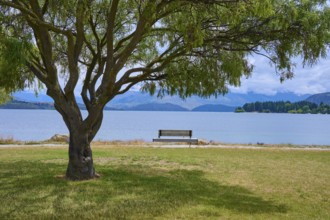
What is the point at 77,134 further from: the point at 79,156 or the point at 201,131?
the point at 201,131

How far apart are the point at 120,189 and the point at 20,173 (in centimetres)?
399

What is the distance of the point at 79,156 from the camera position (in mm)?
11484

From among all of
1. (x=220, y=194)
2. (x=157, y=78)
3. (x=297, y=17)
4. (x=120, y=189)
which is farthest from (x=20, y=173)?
(x=297, y=17)

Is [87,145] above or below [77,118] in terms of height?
below

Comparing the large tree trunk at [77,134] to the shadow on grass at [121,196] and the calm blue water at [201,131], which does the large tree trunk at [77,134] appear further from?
the calm blue water at [201,131]

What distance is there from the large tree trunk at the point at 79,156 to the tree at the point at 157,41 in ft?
0.09

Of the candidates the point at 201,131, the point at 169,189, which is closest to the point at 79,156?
the point at 169,189

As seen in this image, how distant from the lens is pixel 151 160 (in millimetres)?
16469

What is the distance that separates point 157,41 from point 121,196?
6262 millimetres

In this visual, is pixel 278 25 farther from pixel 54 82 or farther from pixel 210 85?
pixel 54 82

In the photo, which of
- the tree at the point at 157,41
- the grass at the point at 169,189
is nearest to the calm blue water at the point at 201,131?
the grass at the point at 169,189

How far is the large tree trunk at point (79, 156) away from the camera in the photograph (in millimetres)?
11516

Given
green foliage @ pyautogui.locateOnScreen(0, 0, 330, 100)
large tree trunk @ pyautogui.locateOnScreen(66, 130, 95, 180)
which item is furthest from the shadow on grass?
green foliage @ pyautogui.locateOnScreen(0, 0, 330, 100)

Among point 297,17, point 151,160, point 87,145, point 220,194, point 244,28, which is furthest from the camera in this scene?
point 151,160
